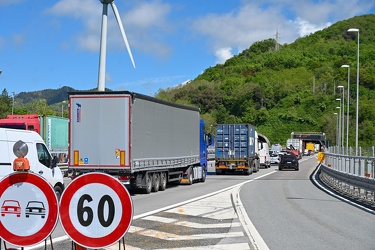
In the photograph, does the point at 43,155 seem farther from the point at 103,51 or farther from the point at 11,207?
the point at 103,51

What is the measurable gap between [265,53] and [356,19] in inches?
1145

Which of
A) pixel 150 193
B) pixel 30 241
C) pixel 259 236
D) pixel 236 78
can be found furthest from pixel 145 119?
pixel 236 78

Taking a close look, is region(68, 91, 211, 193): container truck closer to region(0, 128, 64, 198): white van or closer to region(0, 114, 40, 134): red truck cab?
region(0, 128, 64, 198): white van

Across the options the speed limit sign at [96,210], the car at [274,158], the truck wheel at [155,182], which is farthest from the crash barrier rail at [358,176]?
the car at [274,158]

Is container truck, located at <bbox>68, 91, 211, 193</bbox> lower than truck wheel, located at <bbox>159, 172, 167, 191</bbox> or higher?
higher

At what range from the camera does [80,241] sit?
19.9ft

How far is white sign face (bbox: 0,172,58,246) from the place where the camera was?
6270 millimetres

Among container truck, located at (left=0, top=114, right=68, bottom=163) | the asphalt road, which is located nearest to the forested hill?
container truck, located at (left=0, top=114, right=68, bottom=163)

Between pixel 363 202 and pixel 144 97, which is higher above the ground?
pixel 144 97

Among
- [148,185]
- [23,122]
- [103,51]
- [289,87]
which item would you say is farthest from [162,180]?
[289,87]

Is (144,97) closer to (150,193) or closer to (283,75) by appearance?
(150,193)

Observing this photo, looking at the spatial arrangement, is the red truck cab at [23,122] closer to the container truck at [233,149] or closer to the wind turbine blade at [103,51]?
the wind turbine blade at [103,51]

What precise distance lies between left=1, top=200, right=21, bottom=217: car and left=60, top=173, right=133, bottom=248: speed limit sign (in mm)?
525

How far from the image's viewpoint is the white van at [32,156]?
45.6ft
